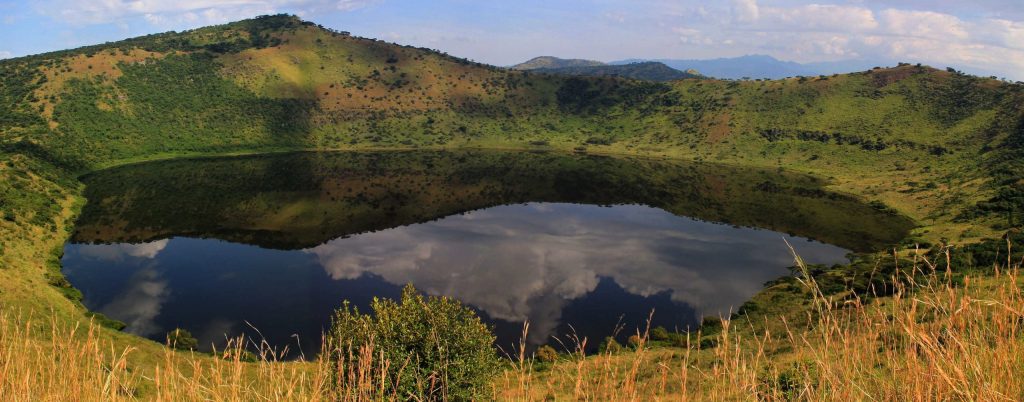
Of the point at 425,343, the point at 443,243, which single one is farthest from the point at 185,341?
the point at 443,243

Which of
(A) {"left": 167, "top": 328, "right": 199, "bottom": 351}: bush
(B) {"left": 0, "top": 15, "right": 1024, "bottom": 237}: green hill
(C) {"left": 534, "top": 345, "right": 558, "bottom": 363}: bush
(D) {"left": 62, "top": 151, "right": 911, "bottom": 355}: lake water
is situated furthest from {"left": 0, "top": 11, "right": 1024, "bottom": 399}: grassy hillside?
(C) {"left": 534, "top": 345, "right": 558, "bottom": 363}: bush

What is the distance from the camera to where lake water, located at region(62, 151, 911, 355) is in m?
57.9

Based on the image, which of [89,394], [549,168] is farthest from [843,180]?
[89,394]

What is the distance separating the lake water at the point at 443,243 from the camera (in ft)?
190

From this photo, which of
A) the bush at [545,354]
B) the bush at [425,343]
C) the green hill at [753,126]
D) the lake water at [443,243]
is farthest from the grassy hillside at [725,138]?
the bush at [425,343]

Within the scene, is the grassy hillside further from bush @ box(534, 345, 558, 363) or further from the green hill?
bush @ box(534, 345, 558, 363)

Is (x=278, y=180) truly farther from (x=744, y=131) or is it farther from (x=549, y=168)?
(x=744, y=131)

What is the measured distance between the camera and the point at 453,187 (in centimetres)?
13238

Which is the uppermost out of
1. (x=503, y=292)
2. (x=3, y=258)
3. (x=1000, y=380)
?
(x=1000, y=380)

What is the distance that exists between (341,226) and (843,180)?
428 feet

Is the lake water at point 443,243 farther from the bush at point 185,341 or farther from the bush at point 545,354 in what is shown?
the bush at point 545,354

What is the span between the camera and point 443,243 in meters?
85.7

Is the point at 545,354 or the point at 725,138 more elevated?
the point at 725,138

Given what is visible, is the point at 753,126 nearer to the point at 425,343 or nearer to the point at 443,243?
the point at 443,243
